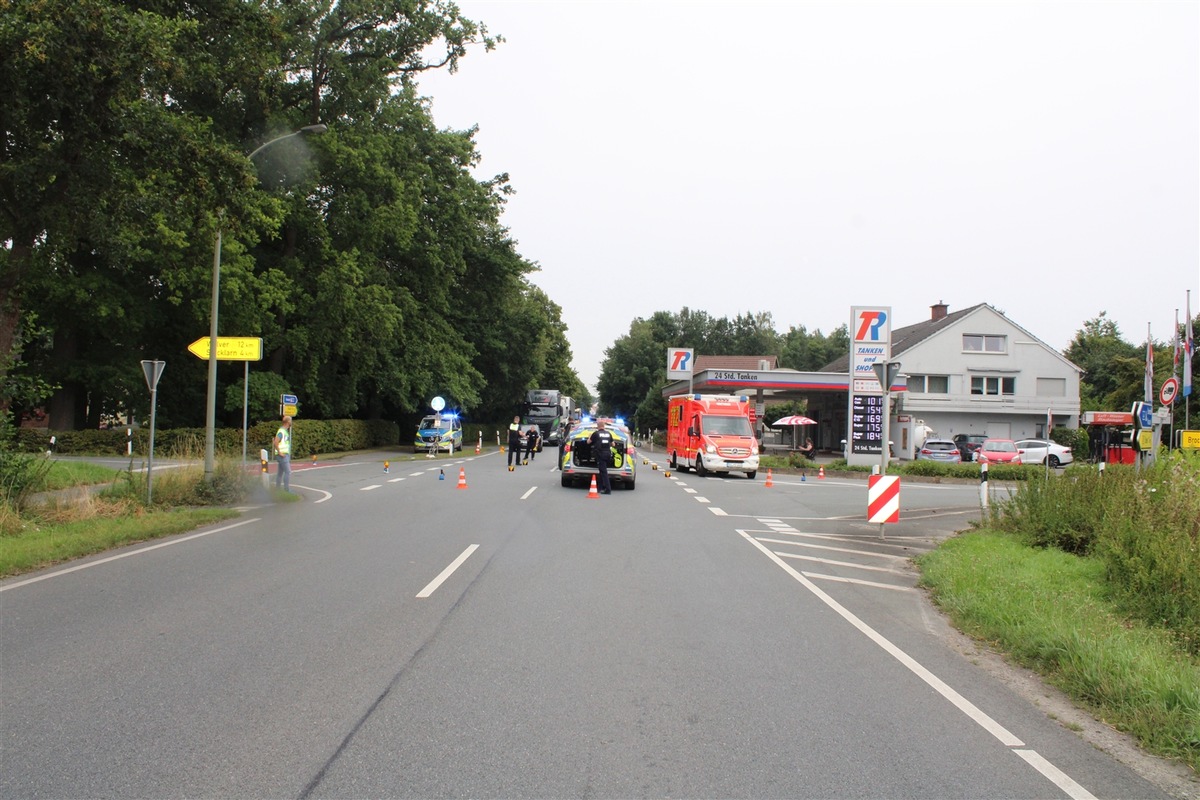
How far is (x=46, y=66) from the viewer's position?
1150cm

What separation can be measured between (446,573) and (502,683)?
4126mm

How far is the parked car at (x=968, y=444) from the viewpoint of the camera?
47872mm

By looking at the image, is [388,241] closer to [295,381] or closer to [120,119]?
[295,381]

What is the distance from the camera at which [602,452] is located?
20859mm

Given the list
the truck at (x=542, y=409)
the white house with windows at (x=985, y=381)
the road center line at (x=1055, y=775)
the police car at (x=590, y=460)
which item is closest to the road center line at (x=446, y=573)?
the road center line at (x=1055, y=775)

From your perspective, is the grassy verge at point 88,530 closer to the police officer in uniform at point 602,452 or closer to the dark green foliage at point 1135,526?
the police officer in uniform at point 602,452

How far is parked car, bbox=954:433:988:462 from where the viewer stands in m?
47.9

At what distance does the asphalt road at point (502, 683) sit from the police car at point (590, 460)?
10.1 m

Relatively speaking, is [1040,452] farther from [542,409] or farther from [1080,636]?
[1080,636]

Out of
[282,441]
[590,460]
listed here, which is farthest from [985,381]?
[282,441]

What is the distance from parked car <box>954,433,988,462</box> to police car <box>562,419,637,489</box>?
30.6 metres

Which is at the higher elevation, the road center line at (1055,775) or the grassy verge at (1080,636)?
the grassy verge at (1080,636)

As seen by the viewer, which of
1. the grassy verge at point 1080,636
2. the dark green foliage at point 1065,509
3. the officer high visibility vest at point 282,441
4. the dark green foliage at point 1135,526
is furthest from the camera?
the officer high visibility vest at point 282,441

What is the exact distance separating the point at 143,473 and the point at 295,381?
79.4 feet
